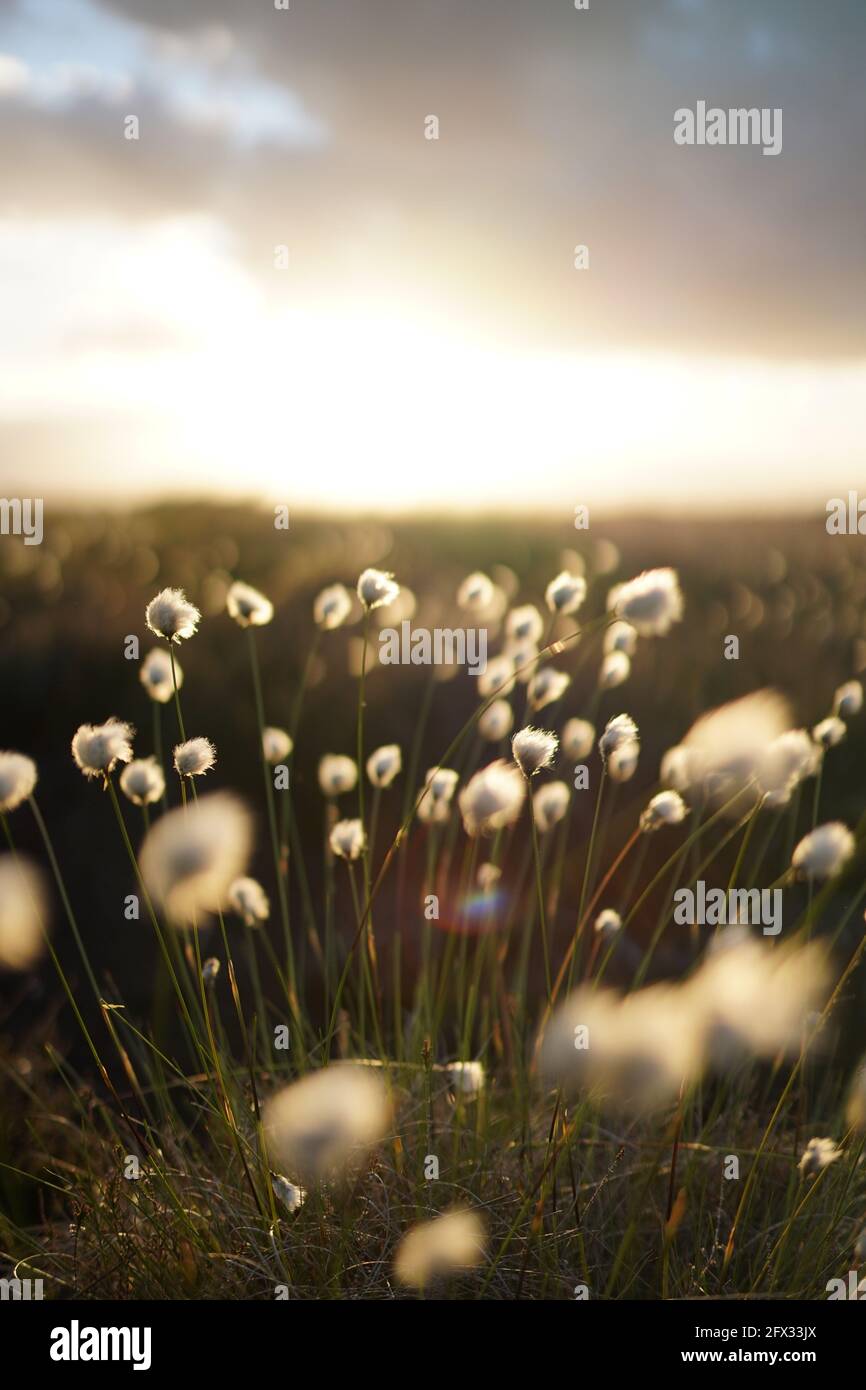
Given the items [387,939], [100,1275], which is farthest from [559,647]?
[387,939]

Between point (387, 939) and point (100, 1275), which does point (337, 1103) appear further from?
point (387, 939)

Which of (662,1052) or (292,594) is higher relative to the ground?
(292,594)

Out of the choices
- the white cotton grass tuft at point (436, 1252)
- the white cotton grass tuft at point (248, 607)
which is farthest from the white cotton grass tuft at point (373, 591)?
the white cotton grass tuft at point (436, 1252)

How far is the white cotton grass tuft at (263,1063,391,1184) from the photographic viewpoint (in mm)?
1433

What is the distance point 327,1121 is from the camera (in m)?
1.44

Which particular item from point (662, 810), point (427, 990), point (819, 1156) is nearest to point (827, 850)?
point (662, 810)

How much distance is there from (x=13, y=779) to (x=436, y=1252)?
3.48ft

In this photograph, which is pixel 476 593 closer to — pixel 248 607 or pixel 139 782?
pixel 248 607

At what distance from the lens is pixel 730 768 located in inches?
61.8

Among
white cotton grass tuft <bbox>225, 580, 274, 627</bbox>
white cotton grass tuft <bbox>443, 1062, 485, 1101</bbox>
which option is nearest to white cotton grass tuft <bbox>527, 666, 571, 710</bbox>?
white cotton grass tuft <bbox>225, 580, 274, 627</bbox>

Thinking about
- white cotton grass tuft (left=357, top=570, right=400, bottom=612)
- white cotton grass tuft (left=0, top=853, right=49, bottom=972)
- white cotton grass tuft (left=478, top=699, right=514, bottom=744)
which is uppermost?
white cotton grass tuft (left=357, top=570, right=400, bottom=612)

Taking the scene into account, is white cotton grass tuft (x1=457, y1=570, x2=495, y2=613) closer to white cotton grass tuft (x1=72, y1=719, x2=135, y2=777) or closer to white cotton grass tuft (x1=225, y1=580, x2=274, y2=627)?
white cotton grass tuft (x1=225, y1=580, x2=274, y2=627)
